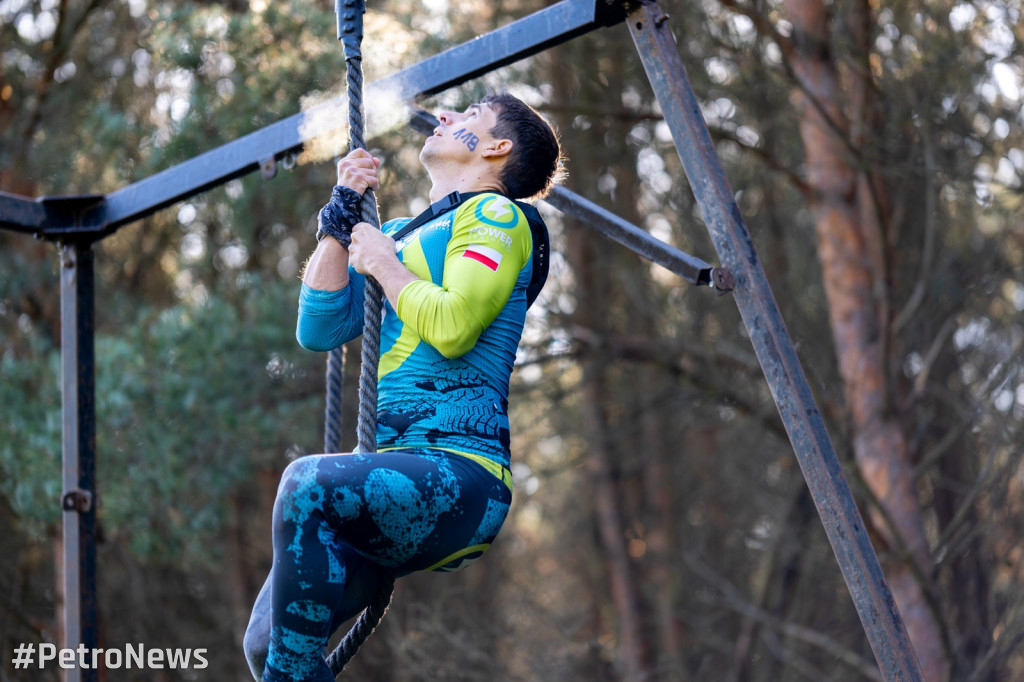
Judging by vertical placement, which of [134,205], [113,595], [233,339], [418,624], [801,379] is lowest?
[113,595]

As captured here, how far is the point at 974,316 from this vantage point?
850 cm

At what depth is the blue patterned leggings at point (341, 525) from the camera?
198 cm

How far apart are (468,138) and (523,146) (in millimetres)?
130

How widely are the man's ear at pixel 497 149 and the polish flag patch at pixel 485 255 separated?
0.38 meters

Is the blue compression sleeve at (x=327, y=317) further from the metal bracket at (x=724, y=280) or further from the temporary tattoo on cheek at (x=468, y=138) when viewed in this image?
the metal bracket at (x=724, y=280)

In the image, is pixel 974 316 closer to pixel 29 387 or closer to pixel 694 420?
pixel 694 420

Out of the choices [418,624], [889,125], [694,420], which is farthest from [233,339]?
[889,125]

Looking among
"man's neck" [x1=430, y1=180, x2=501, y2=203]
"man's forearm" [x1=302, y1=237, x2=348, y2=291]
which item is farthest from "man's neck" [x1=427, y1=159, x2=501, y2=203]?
"man's forearm" [x1=302, y1=237, x2=348, y2=291]

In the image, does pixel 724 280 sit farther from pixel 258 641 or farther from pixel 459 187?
pixel 258 641

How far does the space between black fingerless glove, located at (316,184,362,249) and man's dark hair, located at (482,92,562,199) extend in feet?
1.20

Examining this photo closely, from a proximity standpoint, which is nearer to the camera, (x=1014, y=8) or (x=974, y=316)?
(x=1014, y=8)

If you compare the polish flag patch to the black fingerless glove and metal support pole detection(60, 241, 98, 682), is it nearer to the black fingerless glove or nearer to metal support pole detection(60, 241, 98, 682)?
the black fingerless glove

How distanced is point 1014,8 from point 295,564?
18.3 feet

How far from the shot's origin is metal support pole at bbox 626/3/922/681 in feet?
7.64
